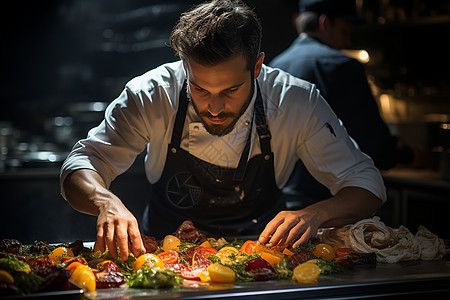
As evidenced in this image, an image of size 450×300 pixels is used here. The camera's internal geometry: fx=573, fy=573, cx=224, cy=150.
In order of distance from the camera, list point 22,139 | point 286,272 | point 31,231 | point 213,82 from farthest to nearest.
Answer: point 22,139, point 31,231, point 213,82, point 286,272

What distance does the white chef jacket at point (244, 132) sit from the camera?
240 cm

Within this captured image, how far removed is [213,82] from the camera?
2.10 meters

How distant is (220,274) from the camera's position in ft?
5.48

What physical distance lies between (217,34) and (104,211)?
2.48 ft

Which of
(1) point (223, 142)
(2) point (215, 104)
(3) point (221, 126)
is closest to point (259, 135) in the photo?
(1) point (223, 142)

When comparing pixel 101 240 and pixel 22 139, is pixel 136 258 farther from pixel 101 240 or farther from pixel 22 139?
pixel 22 139

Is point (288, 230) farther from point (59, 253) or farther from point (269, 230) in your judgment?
point (59, 253)

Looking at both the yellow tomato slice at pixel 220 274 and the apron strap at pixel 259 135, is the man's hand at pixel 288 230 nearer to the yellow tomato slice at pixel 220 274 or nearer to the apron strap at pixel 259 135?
the yellow tomato slice at pixel 220 274

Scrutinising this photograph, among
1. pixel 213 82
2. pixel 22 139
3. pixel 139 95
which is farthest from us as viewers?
pixel 22 139

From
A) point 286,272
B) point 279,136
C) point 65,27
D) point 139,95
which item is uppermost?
point 65,27

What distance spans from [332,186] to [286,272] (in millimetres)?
885

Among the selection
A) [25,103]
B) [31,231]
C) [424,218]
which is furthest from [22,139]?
[424,218]

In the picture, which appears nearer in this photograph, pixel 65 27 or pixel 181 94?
pixel 181 94

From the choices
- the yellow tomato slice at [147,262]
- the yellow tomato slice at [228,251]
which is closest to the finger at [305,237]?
the yellow tomato slice at [228,251]
